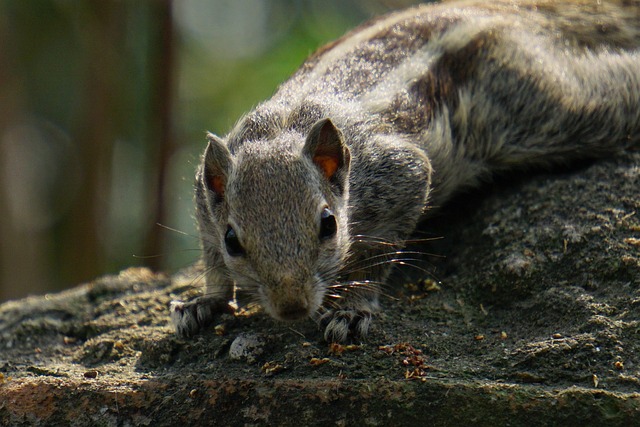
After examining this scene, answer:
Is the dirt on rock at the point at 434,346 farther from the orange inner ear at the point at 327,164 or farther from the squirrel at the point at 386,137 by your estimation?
the orange inner ear at the point at 327,164

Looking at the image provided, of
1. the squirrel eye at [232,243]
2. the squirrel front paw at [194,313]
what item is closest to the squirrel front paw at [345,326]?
the squirrel eye at [232,243]

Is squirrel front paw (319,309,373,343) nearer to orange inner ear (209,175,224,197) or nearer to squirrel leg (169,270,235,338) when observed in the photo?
squirrel leg (169,270,235,338)

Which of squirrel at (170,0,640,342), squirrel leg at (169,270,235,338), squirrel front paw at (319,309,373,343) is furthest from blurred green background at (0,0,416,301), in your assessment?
squirrel front paw at (319,309,373,343)

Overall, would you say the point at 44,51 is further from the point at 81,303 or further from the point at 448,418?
the point at 448,418

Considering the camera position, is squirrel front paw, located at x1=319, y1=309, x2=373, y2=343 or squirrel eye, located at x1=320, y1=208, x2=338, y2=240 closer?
squirrel front paw, located at x1=319, y1=309, x2=373, y2=343

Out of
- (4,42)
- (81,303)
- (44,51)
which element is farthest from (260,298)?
(44,51)

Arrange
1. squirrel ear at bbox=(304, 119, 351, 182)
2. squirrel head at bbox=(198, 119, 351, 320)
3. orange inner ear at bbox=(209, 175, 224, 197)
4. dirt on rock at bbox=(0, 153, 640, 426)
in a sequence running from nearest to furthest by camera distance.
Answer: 1. dirt on rock at bbox=(0, 153, 640, 426)
2. squirrel head at bbox=(198, 119, 351, 320)
3. squirrel ear at bbox=(304, 119, 351, 182)
4. orange inner ear at bbox=(209, 175, 224, 197)

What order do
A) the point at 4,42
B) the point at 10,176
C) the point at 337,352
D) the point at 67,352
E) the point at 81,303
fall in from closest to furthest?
the point at 337,352 < the point at 67,352 < the point at 81,303 < the point at 4,42 < the point at 10,176

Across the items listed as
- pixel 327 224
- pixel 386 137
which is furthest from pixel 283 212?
pixel 386 137
